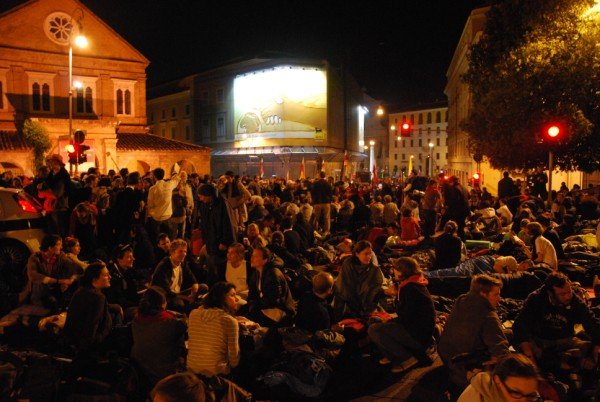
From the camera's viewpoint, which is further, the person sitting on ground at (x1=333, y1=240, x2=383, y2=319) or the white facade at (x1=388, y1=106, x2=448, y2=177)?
the white facade at (x1=388, y1=106, x2=448, y2=177)

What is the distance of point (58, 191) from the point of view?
11.0 m

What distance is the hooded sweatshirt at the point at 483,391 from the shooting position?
11.8 ft

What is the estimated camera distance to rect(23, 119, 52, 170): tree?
31828 millimetres

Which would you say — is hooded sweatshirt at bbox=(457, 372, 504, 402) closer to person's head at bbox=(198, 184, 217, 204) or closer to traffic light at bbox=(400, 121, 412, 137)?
person's head at bbox=(198, 184, 217, 204)

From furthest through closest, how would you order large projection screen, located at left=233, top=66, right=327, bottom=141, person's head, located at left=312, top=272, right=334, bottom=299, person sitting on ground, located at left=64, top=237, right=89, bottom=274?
1. large projection screen, located at left=233, top=66, right=327, bottom=141
2. person sitting on ground, located at left=64, top=237, right=89, bottom=274
3. person's head, located at left=312, top=272, right=334, bottom=299

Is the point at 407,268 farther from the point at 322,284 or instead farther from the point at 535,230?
the point at 535,230

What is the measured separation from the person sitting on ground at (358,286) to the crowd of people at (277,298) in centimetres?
2

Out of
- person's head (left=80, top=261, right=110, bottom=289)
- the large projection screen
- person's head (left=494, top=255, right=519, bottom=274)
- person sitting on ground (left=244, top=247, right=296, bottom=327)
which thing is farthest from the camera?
the large projection screen

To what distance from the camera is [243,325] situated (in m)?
6.92

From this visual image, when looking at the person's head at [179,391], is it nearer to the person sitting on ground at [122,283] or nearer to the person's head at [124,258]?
the person sitting on ground at [122,283]

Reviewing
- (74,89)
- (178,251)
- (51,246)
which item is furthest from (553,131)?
(74,89)

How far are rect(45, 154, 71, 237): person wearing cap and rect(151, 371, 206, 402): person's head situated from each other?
29.1ft

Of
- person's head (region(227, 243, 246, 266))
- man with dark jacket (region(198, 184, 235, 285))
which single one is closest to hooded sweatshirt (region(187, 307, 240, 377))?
person's head (region(227, 243, 246, 266))

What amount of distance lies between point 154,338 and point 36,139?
30.1 metres
